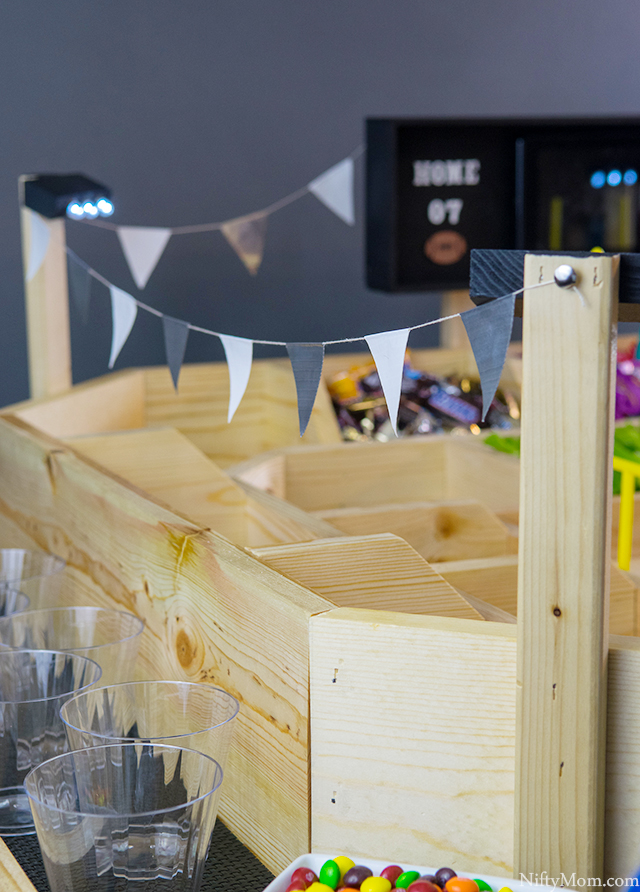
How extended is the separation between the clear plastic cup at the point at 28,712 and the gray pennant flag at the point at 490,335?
471 mm

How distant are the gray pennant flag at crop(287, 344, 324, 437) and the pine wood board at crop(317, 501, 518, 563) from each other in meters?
0.74

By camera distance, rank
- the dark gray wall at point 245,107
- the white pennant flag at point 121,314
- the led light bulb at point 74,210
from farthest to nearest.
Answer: the dark gray wall at point 245,107
the led light bulb at point 74,210
the white pennant flag at point 121,314

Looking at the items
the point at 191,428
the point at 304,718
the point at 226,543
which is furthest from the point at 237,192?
the point at 304,718

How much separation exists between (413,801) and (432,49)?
139 inches

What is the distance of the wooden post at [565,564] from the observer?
0.65 meters

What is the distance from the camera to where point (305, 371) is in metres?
0.84

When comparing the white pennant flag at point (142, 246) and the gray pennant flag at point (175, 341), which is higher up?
the white pennant flag at point (142, 246)

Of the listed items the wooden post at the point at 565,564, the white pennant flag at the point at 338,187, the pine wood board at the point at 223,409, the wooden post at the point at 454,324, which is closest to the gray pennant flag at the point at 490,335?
the wooden post at the point at 565,564

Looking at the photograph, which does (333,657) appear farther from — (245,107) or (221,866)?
(245,107)

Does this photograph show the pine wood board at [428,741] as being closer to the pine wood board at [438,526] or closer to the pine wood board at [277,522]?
the pine wood board at [277,522]

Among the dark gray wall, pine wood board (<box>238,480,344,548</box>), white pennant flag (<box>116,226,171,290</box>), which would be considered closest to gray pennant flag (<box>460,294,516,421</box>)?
pine wood board (<box>238,480,344,548</box>)

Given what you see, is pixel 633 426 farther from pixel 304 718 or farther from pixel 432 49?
pixel 432 49

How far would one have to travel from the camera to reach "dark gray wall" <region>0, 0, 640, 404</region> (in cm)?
323

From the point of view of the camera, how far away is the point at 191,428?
2.42 metres
